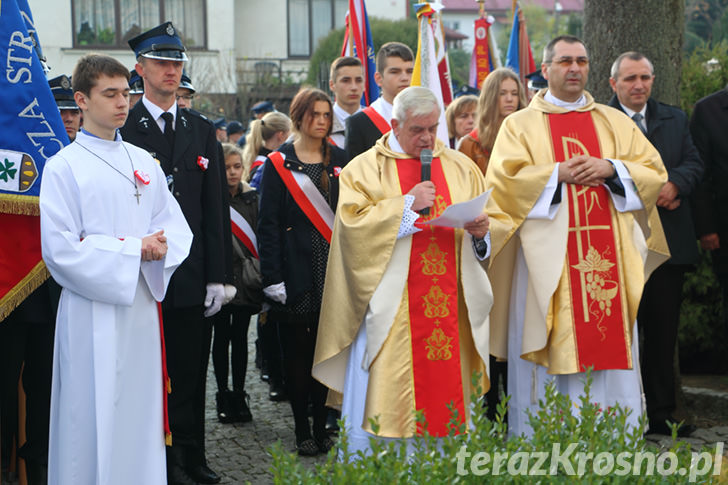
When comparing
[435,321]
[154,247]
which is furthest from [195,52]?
[154,247]

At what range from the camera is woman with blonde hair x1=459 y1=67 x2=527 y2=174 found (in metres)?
6.14

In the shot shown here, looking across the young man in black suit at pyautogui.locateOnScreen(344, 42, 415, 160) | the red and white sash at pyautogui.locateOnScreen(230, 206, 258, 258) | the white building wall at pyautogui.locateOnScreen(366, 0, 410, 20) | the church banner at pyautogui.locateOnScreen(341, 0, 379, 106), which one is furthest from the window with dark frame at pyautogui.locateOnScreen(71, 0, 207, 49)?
the young man in black suit at pyautogui.locateOnScreen(344, 42, 415, 160)

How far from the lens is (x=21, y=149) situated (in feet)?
15.3

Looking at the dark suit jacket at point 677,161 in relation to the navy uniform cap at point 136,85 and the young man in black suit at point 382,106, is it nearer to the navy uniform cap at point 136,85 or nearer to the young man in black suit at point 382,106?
the young man in black suit at point 382,106

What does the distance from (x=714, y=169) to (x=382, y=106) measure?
7.44 ft

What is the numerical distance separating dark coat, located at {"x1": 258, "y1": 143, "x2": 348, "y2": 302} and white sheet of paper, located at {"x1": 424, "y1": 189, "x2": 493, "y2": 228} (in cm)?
137

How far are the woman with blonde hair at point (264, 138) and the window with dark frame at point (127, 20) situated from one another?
20.0 meters

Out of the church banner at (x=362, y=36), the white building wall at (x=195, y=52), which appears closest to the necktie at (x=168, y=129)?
the church banner at (x=362, y=36)

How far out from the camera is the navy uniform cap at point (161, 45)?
5086 millimetres

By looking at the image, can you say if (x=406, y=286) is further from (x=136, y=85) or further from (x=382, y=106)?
(x=136, y=85)

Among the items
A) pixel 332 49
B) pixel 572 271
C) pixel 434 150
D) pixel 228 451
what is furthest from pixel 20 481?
pixel 332 49

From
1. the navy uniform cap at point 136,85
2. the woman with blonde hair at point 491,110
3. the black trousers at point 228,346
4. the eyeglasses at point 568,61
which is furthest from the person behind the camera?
the navy uniform cap at point 136,85

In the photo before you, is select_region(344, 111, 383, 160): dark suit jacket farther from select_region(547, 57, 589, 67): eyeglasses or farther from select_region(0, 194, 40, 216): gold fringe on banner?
select_region(0, 194, 40, 216): gold fringe on banner

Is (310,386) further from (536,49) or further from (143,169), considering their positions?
(536,49)
